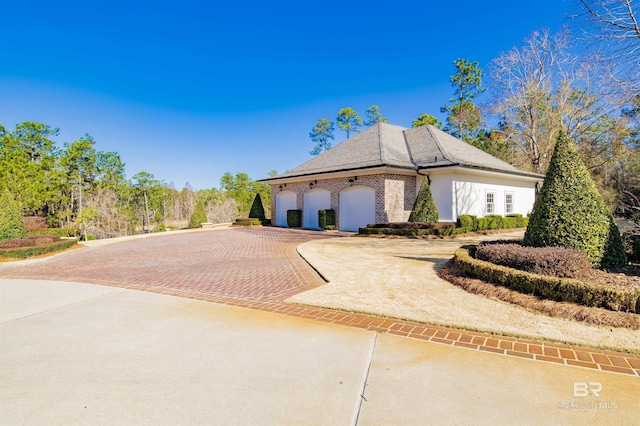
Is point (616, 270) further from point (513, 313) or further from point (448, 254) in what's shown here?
point (448, 254)

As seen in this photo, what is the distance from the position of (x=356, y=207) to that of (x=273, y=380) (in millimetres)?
16690

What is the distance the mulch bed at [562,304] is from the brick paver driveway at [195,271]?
3.04 metres

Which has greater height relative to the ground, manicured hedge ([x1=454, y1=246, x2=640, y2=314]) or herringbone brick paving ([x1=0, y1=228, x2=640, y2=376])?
manicured hedge ([x1=454, y1=246, x2=640, y2=314])

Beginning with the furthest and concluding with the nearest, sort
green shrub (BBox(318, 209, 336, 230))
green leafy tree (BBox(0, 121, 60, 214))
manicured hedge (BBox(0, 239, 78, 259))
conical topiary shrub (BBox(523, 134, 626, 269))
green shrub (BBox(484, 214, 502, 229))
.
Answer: green leafy tree (BBox(0, 121, 60, 214)) → green shrub (BBox(318, 209, 336, 230)) → green shrub (BBox(484, 214, 502, 229)) → manicured hedge (BBox(0, 239, 78, 259)) → conical topiary shrub (BBox(523, 134, 626, 269))

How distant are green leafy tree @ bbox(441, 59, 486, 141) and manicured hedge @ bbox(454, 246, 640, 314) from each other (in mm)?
35620

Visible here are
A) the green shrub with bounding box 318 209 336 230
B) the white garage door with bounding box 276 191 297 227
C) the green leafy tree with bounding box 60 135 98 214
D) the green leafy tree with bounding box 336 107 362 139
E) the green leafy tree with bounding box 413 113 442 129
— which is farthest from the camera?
the green leafy tree with bounding box 336 107 362 139

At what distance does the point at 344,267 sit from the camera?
26.8ft

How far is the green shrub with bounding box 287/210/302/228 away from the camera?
22.6 meters

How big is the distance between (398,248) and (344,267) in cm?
382

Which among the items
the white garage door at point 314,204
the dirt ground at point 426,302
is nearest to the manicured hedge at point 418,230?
the white garage door at point 314,204

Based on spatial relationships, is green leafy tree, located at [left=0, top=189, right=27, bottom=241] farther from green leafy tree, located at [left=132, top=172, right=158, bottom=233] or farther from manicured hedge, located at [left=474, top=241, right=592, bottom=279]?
green leafy tree, located at [left=132, top=172, right=158, bottom=233]

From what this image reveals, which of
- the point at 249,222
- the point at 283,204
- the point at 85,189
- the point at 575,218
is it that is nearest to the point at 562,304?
the point at 575,218

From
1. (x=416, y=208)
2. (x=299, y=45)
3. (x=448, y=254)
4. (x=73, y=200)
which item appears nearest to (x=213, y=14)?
(x=299, y=45)

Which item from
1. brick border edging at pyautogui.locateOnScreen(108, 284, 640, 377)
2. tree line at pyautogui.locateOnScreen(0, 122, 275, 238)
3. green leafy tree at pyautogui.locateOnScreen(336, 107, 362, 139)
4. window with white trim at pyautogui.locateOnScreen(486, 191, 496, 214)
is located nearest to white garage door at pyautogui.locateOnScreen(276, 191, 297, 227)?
tree line at pyautogui.locateOnScreen(0, 122, 275, 238)
